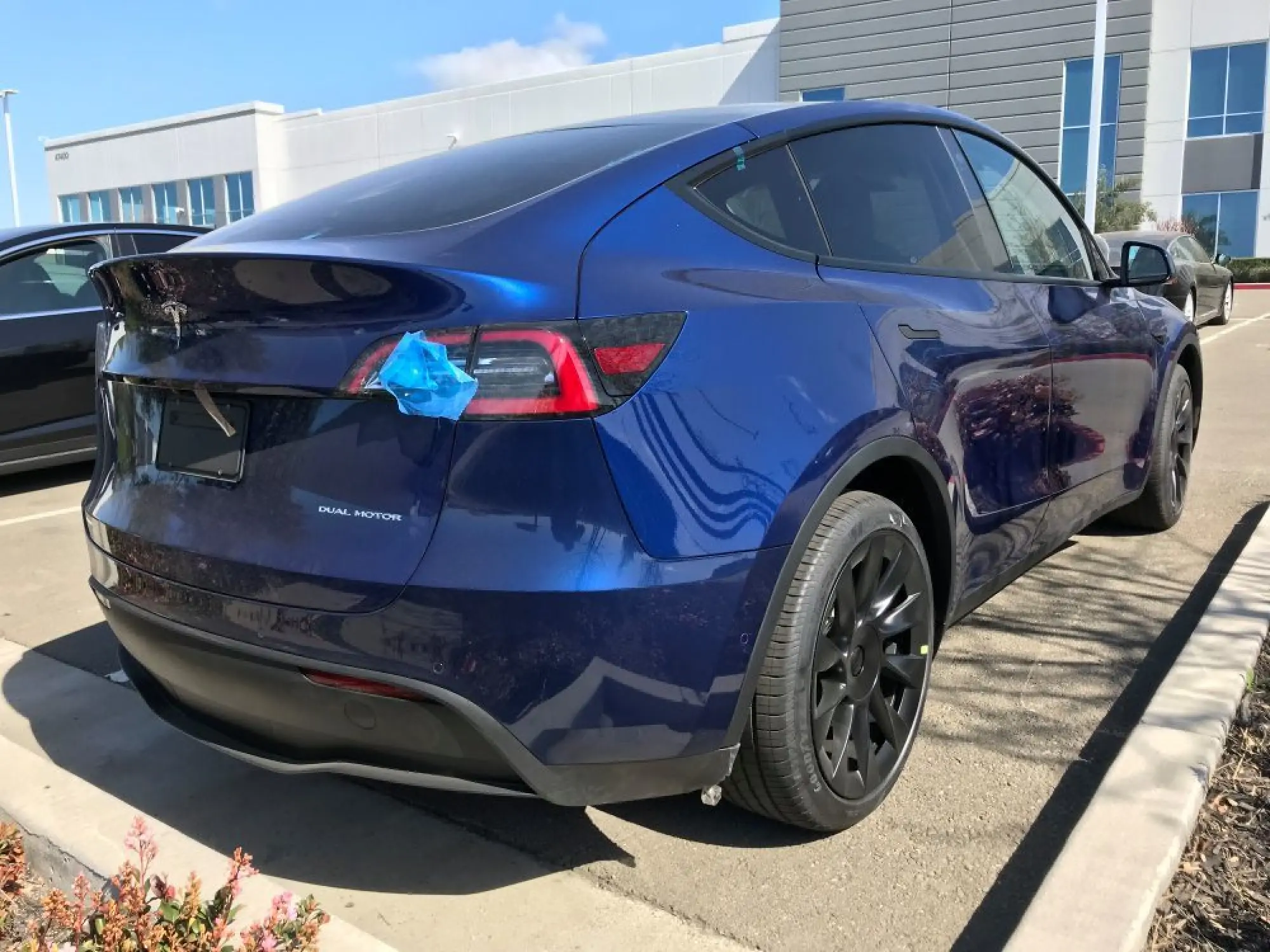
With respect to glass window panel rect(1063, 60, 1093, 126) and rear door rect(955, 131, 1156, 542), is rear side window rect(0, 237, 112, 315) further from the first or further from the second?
glass window panel rect(1063, 60, 1093, 126)

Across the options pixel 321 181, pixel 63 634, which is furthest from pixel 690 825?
pixel 321 181

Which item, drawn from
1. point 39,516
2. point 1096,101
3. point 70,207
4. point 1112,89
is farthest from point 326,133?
point 39,516

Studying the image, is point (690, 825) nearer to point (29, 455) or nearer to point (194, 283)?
point (194, 283)

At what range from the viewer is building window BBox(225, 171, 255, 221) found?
49.5 meters

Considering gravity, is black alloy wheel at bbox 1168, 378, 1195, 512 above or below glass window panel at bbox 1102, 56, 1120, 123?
below

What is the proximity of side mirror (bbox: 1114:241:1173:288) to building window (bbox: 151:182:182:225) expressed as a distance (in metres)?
54.2

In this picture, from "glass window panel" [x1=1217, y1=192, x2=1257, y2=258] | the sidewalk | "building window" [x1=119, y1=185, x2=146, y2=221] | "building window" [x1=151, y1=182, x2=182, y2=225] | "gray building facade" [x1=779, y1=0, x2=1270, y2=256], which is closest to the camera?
the sidewalk

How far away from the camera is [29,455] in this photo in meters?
6.21

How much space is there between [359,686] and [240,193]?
5290 centimetres

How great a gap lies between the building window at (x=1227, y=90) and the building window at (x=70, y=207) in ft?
172

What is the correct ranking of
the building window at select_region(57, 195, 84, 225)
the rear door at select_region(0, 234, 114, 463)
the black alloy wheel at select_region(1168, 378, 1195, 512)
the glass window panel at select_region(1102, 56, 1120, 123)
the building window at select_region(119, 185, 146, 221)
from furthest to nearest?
the building window at select_region(57, 195, 84, 225), the building window at select_region(119, 185, 146, 221), the glass window panel at select_region(1102, 56, 1120, 123), the rear door at select_region(0, 234, 114, 463), the black alloy wheel at select_region(1168, 378, 1195, 512)

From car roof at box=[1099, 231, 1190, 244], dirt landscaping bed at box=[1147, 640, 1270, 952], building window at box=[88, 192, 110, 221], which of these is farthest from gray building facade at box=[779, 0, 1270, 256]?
building window at box=[88, 192, 110, 221]

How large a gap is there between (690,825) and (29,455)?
17.1ft

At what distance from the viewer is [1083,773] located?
2.77 m
